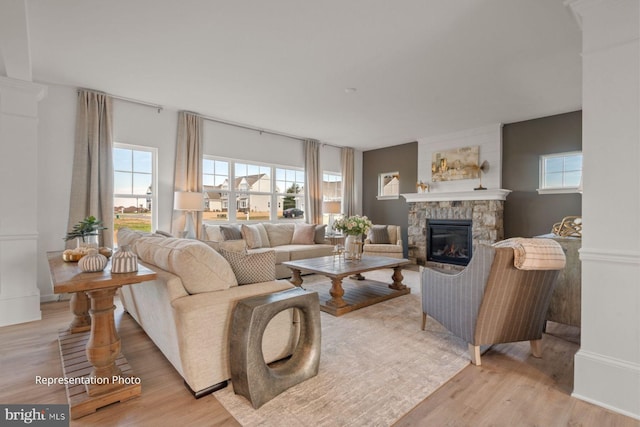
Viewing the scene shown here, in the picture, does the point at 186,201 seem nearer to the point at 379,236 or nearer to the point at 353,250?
the point at 353,250

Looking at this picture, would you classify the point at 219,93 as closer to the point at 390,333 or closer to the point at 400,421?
the point at 390,333

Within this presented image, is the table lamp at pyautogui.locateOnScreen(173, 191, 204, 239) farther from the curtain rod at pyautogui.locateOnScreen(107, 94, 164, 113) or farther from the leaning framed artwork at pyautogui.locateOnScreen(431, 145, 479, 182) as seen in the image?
the leaning framed artwork at pyautogui.locateOnScreen(431, 145, 479, 182)

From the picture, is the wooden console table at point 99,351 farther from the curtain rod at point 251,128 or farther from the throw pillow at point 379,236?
the throw pillow at point 379,236

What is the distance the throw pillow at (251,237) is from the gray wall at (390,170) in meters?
3.35

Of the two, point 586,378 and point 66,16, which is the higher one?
point 66,16

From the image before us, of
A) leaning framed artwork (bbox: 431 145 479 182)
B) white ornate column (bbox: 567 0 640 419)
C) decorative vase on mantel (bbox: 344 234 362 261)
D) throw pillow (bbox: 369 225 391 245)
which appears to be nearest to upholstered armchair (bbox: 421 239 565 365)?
white ornate column (bbox: 567 0 640 419)

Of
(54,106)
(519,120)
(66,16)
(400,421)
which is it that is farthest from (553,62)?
(54,106)

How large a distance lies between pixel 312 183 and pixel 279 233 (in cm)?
155

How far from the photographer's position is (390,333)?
285 cm

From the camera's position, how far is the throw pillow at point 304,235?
5.81 m

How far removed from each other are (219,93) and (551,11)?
11.7 feet

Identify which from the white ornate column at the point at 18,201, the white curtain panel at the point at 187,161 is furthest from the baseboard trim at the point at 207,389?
the white curtain panel at the point at 187,161

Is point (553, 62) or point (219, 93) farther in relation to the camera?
point (219, 93)

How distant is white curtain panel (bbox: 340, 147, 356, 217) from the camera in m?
7.43
